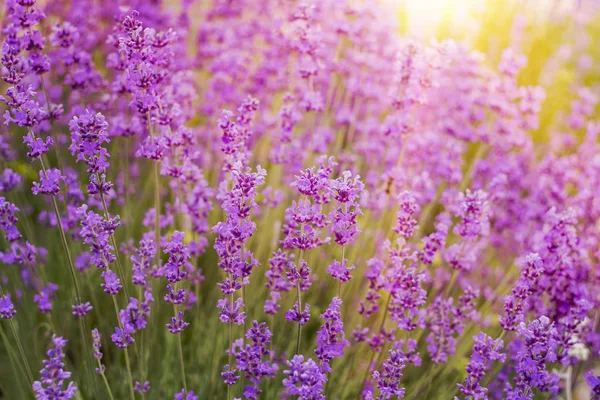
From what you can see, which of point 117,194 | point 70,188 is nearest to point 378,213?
point 117,194

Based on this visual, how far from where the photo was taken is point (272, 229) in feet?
13.9

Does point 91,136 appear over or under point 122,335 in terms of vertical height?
over

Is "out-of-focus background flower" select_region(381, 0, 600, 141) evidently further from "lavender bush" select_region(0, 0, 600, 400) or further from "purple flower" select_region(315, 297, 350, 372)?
"purple flower" select_region(315, 297, 350, 372)

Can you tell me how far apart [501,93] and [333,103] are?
1266 millimetres

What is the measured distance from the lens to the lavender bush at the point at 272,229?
A: 88.7 inches

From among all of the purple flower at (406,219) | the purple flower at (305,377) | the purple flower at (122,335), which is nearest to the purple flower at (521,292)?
the purple flower at (406,219)

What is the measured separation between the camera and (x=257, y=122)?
4648mm

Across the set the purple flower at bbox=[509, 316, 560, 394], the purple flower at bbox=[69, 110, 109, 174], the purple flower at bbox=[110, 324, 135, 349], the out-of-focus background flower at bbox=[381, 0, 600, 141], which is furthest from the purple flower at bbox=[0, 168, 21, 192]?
the out-of-focus background flower at bbox=[381, 0, 600, 141]

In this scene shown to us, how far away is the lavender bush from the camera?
2.25m

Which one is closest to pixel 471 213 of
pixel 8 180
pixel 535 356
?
pixel 535 356

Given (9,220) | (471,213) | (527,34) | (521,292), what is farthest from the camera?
(527,34)

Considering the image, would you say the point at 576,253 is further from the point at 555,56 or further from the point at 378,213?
the point at 555,56

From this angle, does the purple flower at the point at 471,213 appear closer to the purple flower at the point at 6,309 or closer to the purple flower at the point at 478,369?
the purple flower at the point at 478,369

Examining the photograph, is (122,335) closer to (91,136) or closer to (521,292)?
(91,136)
